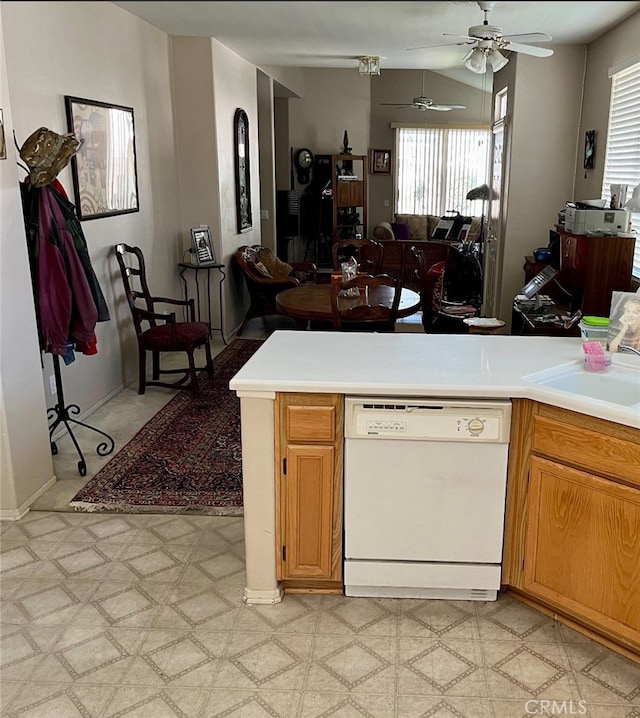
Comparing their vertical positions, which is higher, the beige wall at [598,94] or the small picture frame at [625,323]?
the beige wall at [598,94]

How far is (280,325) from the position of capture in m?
6.56

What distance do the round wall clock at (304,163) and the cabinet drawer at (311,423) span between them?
7.73 m

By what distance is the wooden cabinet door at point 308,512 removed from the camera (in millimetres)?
2057

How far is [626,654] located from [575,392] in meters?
0.78

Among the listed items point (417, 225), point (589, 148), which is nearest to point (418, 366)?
point (589, 148)

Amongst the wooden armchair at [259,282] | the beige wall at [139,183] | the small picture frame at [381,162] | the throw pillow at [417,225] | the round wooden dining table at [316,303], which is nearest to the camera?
the beige wall at [139,183]

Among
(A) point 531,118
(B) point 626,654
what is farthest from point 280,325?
(B) point 626,654

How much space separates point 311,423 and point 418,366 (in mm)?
406

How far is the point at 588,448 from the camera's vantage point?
1866mm

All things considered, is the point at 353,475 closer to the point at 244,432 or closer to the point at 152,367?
the point at 244,432

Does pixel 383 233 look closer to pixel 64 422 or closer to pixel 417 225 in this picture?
pixel 417 225

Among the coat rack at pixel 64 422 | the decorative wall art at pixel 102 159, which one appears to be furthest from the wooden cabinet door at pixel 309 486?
the decorative wall art at pixel 102 159

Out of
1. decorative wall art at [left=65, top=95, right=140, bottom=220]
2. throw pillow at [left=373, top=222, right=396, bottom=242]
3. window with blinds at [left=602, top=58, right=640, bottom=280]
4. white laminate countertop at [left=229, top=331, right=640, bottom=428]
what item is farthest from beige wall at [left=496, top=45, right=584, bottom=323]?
white laminate countertop at [left=229, top=331, right=640, bottom=428]

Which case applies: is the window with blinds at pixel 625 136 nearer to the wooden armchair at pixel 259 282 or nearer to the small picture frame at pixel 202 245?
the wooden armchair at pixel 259 282
